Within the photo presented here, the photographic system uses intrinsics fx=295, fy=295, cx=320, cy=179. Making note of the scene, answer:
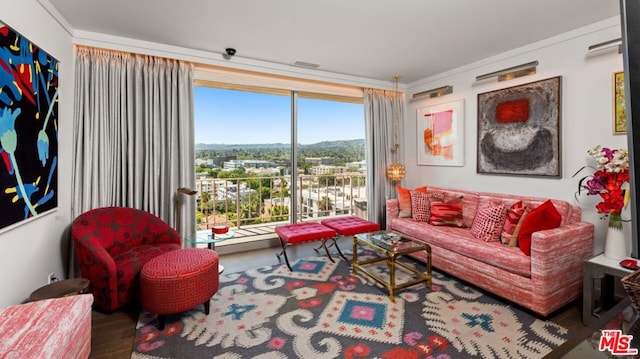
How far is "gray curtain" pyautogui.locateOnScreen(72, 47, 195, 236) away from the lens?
2895 millimetres

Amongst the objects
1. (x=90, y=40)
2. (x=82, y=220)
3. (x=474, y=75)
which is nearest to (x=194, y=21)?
(x=90, y=40)

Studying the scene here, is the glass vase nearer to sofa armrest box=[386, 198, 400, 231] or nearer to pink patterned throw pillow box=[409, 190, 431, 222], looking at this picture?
pink patterned throw pillow box=[409, 190, 431, 222]

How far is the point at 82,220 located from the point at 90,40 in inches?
69.9

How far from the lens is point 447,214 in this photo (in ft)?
11.6

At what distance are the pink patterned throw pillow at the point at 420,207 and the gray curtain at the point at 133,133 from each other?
2.76 metres

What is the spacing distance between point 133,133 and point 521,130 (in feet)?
14.0

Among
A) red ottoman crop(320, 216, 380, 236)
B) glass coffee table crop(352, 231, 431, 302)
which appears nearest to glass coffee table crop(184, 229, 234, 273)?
red ottoman crop(320, 216, 380, 236)

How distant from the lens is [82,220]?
254cm

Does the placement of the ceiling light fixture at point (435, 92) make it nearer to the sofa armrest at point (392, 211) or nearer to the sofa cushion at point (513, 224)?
the sofa armrest at point (392, 211)

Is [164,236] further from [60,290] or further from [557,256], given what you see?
[557,256]

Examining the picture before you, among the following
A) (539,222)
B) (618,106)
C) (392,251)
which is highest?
(618,106)

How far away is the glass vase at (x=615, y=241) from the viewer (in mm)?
2309

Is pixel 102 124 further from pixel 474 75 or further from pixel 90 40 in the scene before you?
pixel 474 75

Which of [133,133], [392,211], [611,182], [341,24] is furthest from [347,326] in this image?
[133,133]
